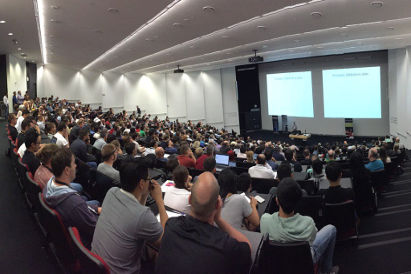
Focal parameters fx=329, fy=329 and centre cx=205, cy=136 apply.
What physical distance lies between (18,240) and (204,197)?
2.87 meters

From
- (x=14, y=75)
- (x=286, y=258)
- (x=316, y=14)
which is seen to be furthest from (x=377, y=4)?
(x=14, y=75)

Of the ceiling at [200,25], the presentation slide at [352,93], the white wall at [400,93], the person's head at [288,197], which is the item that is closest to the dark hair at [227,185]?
the person's head at [288,197]

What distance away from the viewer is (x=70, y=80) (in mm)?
25156

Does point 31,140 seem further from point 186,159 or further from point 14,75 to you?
point 14,75

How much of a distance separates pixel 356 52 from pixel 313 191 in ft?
53.0

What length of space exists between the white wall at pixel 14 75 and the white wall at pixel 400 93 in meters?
19.5

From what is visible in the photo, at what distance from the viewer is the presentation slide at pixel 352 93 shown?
18.8 m

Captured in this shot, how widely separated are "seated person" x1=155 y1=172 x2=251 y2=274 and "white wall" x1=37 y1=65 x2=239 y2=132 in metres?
25.1

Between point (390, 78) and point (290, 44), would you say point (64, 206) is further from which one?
point (390, 78)

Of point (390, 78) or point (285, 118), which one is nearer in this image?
point (390, 78)

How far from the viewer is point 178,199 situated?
338cm

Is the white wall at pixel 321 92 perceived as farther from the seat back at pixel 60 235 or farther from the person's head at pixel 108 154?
the seat back at pixel 60 235

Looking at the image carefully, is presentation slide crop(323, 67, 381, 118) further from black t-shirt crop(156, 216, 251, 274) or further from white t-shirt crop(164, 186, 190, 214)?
black t-shirt crop(156, 216, 251, 274)

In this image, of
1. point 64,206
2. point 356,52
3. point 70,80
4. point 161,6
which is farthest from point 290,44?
point 70,80
